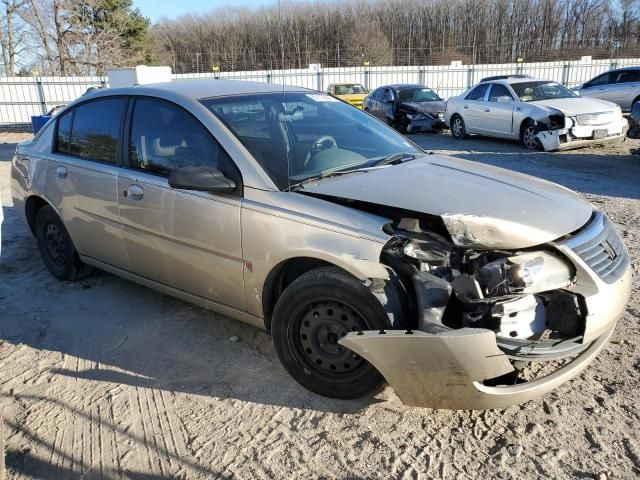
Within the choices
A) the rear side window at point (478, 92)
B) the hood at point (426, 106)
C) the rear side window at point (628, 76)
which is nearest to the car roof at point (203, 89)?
the rear side window at point (478, 92)

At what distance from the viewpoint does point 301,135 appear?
367cm

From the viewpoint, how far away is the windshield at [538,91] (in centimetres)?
1213

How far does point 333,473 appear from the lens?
254cm

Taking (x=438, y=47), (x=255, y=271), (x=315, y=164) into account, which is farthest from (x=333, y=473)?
(x=438, y=47)

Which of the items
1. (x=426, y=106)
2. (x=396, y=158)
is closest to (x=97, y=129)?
(x=396, y=158)

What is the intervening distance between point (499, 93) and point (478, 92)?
0.88m

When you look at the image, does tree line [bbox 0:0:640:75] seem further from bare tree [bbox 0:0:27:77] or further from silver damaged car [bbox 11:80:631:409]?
silver damaged car [bbox 11:80:631:409]

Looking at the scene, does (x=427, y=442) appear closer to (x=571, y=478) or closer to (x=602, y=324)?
(x=571, y=478)

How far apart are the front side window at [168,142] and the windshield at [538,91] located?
10.3 m

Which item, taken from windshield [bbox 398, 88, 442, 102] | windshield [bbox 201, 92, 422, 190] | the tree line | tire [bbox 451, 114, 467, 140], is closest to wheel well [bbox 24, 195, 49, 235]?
windshield [bbox 201, 92, 422, 190]

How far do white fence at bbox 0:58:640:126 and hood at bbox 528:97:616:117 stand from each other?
49.8ft

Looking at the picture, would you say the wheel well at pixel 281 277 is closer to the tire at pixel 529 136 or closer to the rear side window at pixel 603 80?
the tire at pixel 529 136

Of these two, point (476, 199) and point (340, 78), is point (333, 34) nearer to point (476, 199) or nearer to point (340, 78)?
point (340, 78)

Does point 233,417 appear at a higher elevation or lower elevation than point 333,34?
lower
